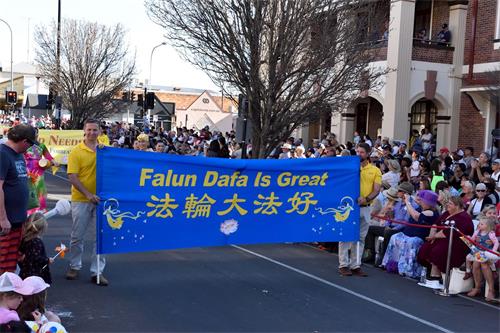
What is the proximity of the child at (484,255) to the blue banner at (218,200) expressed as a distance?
5.55 feet

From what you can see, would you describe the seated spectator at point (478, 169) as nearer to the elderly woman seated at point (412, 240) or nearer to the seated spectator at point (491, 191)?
the seated spectator at point (491, 191)

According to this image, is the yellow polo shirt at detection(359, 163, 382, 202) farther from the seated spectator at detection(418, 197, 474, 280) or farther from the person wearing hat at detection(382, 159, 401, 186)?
the person wearing hat at detection(382, 159, 401, 186)

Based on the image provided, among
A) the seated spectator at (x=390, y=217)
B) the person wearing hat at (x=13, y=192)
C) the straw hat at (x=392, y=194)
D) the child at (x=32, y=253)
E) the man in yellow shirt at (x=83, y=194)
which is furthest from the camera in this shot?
the straw hat at (x=392, y=194)

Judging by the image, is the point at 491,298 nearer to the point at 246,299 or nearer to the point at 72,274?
the point at 246,299

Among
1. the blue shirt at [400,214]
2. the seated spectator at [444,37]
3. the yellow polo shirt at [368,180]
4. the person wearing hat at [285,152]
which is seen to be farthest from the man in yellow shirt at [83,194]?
the seated spectator at [444,37]

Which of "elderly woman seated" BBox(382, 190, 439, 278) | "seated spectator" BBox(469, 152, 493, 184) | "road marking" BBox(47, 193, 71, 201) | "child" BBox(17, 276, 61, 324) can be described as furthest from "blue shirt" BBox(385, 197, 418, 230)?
"road marking" BBox(47, 193, 71, 201)

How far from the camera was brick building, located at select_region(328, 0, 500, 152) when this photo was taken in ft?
68.5

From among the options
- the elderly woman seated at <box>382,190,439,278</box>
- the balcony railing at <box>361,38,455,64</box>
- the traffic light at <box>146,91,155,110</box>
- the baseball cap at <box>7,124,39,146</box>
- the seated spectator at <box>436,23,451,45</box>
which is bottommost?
the elderly woman seated at <box>382,190,439,278</box>

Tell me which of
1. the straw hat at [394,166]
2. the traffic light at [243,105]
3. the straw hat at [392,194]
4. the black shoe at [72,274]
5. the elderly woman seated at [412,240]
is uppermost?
the traffic light at [243,105]

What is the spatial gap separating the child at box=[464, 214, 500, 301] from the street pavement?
301 millimetres

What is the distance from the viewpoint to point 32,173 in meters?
9.11

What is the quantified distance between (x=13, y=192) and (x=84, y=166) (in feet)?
5.79

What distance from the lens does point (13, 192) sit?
19.6 ft

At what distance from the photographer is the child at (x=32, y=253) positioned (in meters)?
6.17
